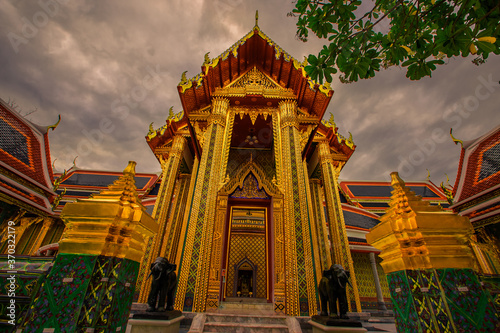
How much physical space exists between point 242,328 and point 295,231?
2418mm

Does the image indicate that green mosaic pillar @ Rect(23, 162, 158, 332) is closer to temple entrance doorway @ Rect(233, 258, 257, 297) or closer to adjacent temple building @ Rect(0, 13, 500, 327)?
adjacent temple building @ Rect(0, 13, 500, 327)

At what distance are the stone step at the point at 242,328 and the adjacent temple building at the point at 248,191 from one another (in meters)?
0.70

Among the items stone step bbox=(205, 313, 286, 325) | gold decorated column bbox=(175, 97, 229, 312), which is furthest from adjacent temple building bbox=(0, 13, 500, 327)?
stone step bbox=(205, 313, 286, 325)

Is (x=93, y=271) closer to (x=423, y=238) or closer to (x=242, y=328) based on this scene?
(x=423, y=238)

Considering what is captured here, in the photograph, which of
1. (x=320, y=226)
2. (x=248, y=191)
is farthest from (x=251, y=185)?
(x=320, y=226)

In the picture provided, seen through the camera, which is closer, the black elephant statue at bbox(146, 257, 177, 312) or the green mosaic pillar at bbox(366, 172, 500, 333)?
the green mosaic pillar at bbox(366, 172, 500, 333)

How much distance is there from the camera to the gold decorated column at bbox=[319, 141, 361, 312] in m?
6.73

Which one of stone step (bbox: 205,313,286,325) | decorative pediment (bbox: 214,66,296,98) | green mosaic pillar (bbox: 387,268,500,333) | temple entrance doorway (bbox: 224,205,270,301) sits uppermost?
decorative pediment (bbox: 214,66,296,98)

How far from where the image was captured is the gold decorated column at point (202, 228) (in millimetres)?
4539

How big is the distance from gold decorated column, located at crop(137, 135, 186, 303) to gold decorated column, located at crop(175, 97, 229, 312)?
1858 mm

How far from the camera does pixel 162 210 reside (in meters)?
7.37

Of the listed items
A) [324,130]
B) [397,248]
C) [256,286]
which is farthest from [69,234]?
[256,286]

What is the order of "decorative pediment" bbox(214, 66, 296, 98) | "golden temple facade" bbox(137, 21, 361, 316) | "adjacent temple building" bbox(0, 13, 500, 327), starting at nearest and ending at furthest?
"golden temple facade" bbox(137, 21, 361, 316) < "adjacent temple building" bbox(0, 13, 500, 327) < "decorative pediment" bbox(214, 66, 296, 98)

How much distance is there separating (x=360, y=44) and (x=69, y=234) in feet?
9.49
